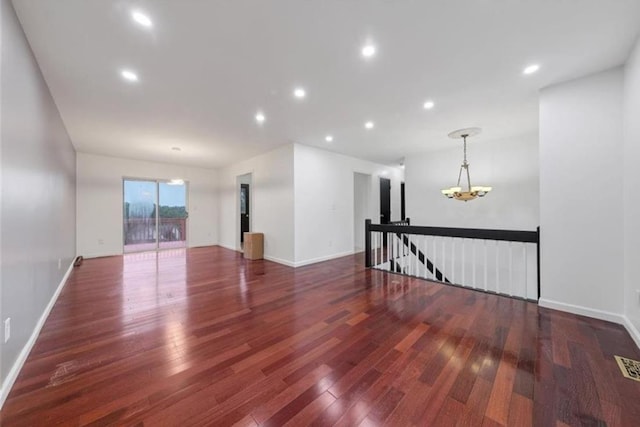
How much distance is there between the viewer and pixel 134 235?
21.9 feet

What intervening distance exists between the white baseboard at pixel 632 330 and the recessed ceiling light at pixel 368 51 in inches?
130

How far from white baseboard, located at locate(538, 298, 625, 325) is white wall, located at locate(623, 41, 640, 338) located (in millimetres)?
108

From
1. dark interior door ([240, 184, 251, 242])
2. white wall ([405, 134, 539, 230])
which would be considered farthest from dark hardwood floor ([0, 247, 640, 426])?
dark interior door ([240, 184, 251, 242])

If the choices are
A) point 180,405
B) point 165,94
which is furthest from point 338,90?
point 180,405

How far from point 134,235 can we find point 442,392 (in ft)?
25.7

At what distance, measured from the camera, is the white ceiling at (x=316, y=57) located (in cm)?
174

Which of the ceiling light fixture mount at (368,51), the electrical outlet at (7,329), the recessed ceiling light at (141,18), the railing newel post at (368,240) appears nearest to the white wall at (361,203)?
the railing newel post at (368,240)

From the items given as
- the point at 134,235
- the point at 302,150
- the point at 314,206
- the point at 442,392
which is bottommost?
the point at 442,392

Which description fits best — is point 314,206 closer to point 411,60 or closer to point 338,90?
point 338,90

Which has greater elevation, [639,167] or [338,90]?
[338,90]

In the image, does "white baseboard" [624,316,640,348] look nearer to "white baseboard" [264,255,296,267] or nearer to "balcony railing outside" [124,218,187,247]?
"white baseboard" [264,255,296,267]

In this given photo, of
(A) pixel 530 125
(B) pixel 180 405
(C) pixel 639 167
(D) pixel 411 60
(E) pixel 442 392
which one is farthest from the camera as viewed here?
(A) pixel 530 125

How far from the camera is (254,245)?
219 inches

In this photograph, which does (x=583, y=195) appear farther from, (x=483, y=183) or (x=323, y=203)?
→ (x=323, y=203)
